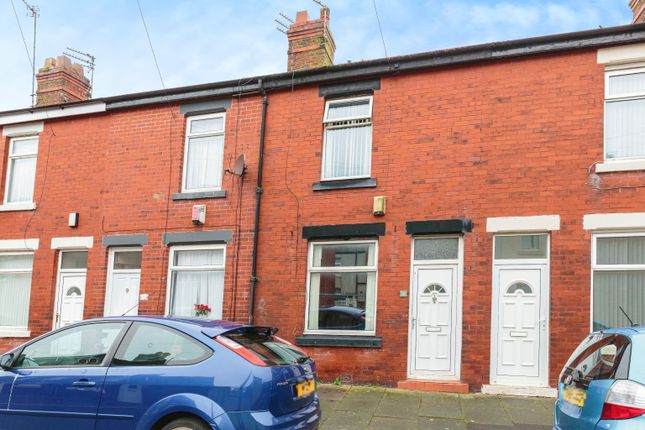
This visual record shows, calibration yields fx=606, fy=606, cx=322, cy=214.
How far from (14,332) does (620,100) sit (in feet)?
41.6

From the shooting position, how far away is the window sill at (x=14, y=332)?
12977 mm

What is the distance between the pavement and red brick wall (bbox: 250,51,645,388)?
1.77ft

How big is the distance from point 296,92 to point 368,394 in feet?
18.8

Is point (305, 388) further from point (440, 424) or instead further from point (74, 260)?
point (74, 260)

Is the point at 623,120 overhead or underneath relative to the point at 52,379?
overhead

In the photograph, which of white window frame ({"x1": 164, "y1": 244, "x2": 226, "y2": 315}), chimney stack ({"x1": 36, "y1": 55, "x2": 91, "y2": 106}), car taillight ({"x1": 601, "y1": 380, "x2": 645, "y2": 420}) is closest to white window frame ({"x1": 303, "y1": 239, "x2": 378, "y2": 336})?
white window frame ({"x1": 164, "y1": 244, "x2": 226, "y2": 315})

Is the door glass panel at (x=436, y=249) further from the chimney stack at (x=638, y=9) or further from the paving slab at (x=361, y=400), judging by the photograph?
the chimney stack at (x=638, y=9)

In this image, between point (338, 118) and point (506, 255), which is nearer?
point (506, 255)

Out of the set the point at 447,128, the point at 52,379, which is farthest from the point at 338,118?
the point at 52,379

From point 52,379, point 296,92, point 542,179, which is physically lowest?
point 52,379

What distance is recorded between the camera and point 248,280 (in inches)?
442

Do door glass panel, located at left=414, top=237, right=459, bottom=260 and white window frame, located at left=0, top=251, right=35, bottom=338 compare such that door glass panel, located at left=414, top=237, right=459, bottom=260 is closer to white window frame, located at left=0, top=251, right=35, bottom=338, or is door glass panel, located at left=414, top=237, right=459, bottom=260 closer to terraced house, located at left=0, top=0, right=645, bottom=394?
terraced house, located at left=0, top=0, right=645, bottom=394

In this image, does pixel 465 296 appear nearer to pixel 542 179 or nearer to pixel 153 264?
pixel 542 179

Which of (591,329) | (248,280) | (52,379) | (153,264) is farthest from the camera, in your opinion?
(153,264)
